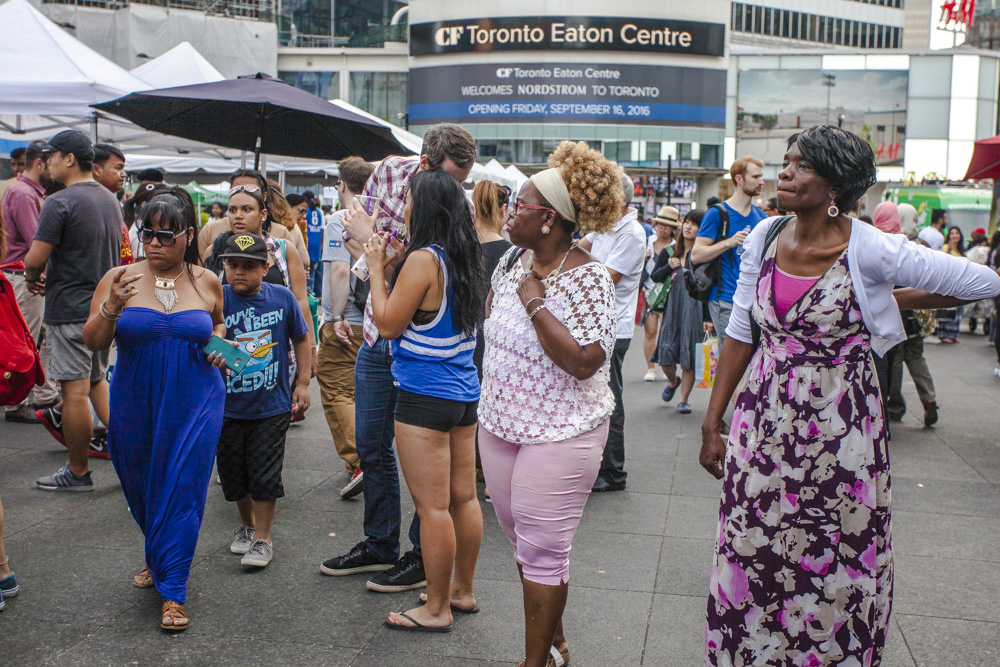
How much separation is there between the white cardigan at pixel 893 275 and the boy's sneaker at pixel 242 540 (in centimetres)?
325

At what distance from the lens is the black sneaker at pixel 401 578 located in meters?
4.45

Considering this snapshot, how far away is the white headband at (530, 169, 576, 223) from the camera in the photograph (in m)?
3.39

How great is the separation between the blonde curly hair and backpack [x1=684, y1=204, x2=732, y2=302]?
3.88 meters

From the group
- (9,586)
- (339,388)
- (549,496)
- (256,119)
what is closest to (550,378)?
(549,496)

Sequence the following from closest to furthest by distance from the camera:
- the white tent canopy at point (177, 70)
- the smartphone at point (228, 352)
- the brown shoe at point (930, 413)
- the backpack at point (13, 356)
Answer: the backpack at point (13, 356), the smartphone at point (228, 352), the brown shoe at point (930, 413), the white tent canopy at point (177, 70)

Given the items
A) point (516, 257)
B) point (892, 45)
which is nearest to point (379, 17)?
point (892, 45)

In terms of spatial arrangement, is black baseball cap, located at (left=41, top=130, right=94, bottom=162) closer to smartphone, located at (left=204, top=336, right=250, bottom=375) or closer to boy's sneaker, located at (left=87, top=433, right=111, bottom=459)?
boy's sneaker, located at (left=87, top=433, right=111, bottom=459)

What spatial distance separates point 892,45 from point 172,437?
82.8 meters

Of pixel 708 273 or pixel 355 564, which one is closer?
pixel 355 564

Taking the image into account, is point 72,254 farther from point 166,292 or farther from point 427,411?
point 427,411

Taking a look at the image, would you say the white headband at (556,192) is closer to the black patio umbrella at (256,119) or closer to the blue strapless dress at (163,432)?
the blue strapless dress at (163,432)

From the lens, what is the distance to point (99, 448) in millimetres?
6742

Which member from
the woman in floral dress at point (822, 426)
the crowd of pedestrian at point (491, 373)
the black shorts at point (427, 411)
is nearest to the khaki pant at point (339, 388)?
the crowd of pedestrian at point (491, 373)

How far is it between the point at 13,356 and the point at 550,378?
7.77 ft
